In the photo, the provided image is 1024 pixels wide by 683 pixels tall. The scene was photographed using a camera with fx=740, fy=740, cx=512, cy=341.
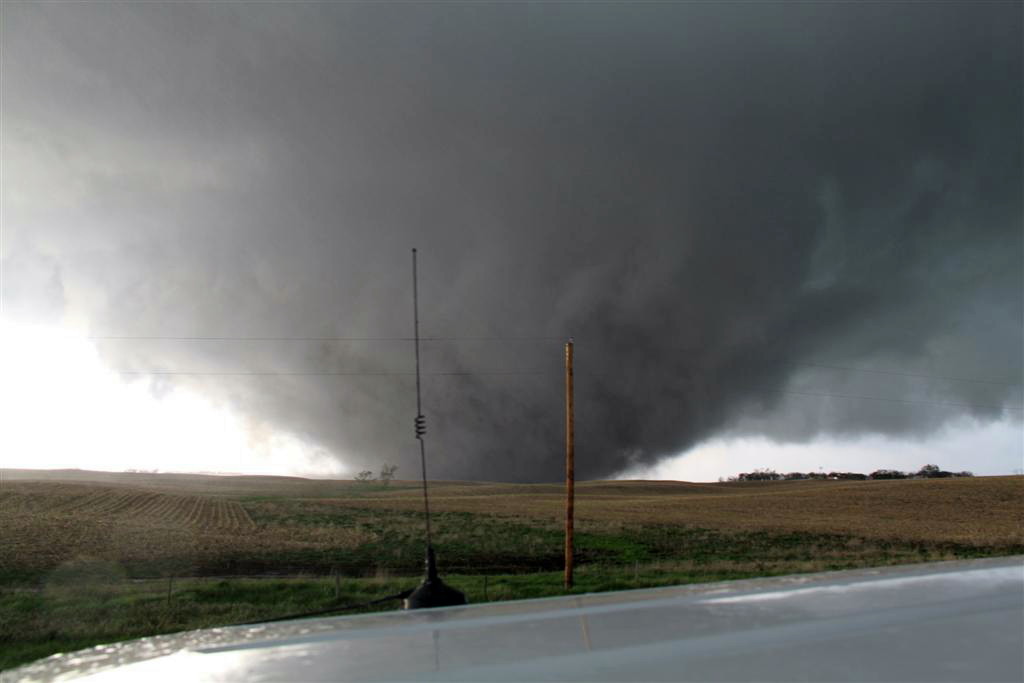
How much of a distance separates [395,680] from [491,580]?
24.3 m

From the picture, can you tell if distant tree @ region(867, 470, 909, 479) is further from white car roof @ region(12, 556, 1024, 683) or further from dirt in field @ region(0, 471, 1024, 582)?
white car roof @ region(12, 556, 1024, 683)

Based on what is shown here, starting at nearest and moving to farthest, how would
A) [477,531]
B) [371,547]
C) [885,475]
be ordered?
1. [371,547]
2. [477,531]
3. [885,475]

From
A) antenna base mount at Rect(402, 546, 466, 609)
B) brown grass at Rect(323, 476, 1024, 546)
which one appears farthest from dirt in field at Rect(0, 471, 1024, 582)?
antenna base mount at Rect(402, 546, 466, 609)

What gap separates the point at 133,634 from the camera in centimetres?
1706

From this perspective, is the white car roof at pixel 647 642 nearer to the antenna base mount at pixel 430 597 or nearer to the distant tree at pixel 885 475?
the antenna base mount at pixel 430 597

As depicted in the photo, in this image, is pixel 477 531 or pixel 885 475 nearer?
A: pixel 477 531

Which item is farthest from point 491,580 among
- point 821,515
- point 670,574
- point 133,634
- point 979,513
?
point 979,513

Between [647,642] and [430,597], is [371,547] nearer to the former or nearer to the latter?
[430,597]

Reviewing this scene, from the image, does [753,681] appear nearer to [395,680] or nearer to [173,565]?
[395,680]

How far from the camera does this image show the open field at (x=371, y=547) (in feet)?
69.3

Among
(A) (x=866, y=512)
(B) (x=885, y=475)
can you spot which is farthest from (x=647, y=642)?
(B) (x=885, y=475)

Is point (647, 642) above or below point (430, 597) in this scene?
above

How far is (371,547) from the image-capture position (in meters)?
38.9

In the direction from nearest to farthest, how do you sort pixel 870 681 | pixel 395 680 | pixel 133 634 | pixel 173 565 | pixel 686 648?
pixel 870 681, pixel 395 680, pixel 686 648, pixel 133 634, pixel 173 565
